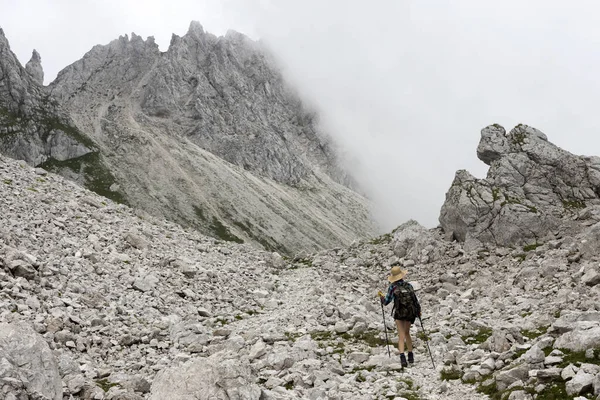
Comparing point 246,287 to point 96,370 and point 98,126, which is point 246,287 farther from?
point 98,126

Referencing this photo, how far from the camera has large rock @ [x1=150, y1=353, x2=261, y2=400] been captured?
10500 millimetres

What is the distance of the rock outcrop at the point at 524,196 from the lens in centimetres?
3359

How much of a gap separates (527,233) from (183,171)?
496 feet

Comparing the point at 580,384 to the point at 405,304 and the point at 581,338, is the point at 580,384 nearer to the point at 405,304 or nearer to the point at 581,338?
the point at 581,338

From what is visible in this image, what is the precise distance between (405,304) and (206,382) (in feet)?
28.1

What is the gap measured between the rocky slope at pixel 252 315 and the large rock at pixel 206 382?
0.12ft

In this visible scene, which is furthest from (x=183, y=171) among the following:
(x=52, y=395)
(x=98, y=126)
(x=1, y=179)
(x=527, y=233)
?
(x=52, y=395)

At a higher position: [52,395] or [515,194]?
[515,194]

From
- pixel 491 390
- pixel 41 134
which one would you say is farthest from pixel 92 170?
pixel 491 390

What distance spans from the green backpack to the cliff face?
474ft

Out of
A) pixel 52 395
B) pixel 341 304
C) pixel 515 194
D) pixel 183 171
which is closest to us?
pixel 52 395

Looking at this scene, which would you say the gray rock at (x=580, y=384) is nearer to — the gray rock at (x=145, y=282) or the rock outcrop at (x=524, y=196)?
the gray rock at (x=145, y=282)

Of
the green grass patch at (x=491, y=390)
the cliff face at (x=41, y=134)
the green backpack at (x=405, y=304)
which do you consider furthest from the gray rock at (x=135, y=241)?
the cliff face at (x=41, y=134)

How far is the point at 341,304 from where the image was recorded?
1035 inches
